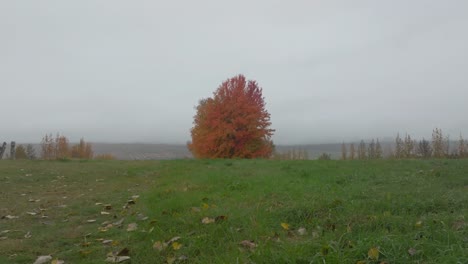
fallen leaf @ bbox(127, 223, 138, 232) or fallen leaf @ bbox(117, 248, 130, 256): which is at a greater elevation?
fallen leaf @ bbox(127, 223, 138, 232)

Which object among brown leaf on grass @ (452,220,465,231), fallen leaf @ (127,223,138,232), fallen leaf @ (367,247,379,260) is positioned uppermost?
brown leaf on grass @ (452,220,465,231)

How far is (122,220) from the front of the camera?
5332 mm

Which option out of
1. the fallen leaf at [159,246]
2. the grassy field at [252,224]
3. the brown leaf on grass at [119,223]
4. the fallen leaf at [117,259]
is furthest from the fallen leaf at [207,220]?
the brown leaf on grass at [119,223]

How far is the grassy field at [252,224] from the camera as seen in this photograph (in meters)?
3.07

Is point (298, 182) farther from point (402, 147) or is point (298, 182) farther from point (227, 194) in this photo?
point (402, 147)

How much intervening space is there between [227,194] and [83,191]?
4.29m

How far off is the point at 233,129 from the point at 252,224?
83.0 ft

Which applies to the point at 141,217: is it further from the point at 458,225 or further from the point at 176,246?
the point at 458,225

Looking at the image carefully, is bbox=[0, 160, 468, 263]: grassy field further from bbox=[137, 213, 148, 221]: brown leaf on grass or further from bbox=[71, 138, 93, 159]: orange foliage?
bbox=[71, 138, 93, 159]: orange foliage

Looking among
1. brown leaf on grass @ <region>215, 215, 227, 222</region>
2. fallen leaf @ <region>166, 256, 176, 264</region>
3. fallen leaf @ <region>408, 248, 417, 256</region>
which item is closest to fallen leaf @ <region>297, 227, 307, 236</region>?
brown leaf on grass @ <region>215, 215, 227, 222</region>

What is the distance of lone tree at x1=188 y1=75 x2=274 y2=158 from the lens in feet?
97.3

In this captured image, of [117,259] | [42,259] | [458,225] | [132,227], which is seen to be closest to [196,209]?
[132,227]

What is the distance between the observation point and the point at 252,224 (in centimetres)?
421

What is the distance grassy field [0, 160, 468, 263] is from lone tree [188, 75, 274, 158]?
21873 millimetres
